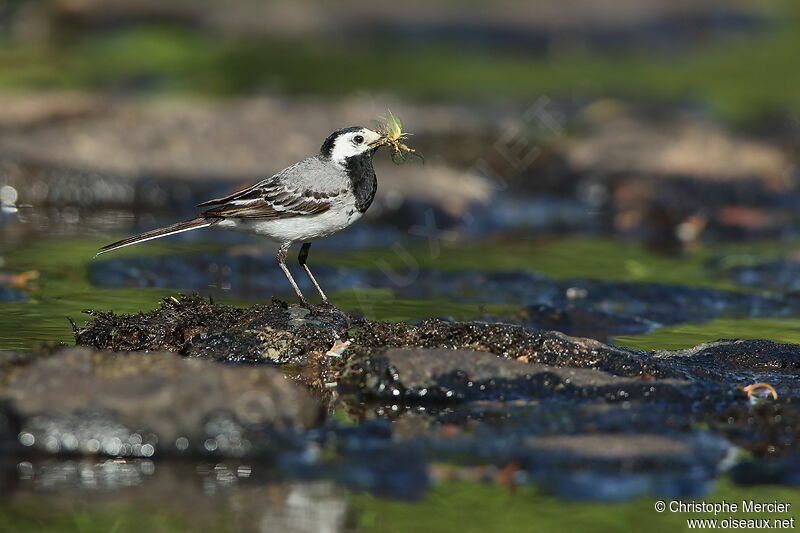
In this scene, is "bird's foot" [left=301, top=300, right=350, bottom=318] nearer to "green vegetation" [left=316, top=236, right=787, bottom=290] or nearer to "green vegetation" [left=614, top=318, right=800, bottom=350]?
"green vegetation" [left=614, top=318, right=800, bottom=350]

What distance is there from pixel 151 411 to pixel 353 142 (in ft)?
10.7

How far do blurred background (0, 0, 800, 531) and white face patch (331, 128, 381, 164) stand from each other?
1.21 metres

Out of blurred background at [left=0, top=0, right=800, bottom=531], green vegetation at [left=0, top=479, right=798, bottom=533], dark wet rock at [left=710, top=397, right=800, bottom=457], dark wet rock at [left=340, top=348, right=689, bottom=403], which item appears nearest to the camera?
green vegetation at [left=0, top=479, right=798, bottom=533]

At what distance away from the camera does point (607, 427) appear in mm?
5512

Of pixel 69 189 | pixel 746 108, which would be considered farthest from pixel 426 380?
pixel 746 108

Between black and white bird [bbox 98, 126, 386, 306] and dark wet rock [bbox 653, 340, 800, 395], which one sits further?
black and white bird [bbox 98, 126, 386, 306]

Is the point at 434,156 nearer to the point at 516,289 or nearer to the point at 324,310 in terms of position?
the point at 516,289

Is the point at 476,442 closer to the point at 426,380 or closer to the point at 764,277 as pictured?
the point at 426,380

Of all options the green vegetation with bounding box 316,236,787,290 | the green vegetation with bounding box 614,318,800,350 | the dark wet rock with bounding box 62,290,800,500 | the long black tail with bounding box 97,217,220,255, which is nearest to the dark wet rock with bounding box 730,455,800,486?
the dark wet rock with bounding box 62,290,800,500

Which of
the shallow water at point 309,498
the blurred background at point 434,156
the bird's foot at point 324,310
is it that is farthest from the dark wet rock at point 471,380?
the blurred background at point 434,156

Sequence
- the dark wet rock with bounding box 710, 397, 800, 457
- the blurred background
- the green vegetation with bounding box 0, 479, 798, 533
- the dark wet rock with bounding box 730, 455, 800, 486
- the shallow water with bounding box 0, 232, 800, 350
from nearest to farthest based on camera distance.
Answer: the green vegetation with bounding box 0, 479, 798, 533 < the dark wet rock with bounding box 730, 455, 800, 486 < the dark wet rock with bounding box 710, 397, 800, 457 < the shallow water with bounding box 0, 232, 800, 350 < the blurred background

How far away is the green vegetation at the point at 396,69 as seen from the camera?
691 inches

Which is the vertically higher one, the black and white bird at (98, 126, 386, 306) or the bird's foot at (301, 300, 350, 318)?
the black and white bird at (98, 126, 386, 306)

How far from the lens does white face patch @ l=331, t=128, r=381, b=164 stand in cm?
782
